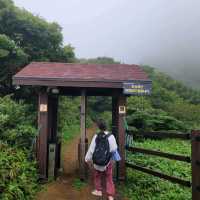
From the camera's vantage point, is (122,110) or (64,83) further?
(122,110)

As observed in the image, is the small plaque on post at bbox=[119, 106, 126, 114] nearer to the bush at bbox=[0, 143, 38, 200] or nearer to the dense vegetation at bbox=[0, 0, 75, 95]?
the bush at bbox=[0, 143, 38, 200]

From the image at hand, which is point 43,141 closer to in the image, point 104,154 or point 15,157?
point 15,157

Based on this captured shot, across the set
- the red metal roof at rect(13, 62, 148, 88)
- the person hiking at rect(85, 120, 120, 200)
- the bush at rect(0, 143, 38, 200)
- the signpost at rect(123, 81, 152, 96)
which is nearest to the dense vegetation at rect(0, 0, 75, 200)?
the bush at rect(0, 143, 38, 200)

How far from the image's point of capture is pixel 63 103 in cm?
1509

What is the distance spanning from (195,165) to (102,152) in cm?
165

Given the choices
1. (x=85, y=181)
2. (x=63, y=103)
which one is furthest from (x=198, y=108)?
(x=85, y=181)

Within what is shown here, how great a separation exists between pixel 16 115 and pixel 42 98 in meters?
1.50

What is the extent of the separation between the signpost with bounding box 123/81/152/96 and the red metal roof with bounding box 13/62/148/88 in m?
0.15

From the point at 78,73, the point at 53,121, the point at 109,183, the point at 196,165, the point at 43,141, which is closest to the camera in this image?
the point at 196,165

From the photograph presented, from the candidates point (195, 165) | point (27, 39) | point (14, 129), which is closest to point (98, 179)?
point (195, 165)

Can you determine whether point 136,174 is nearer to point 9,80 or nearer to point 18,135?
point 18,135

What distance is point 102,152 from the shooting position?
4.69 m

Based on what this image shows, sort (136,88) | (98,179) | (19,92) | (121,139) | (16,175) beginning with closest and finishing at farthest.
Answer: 1. (98,179)
2. (16,175)
3. (136,88)
4. (121,139)
5. (19,92)

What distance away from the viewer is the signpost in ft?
19.4
